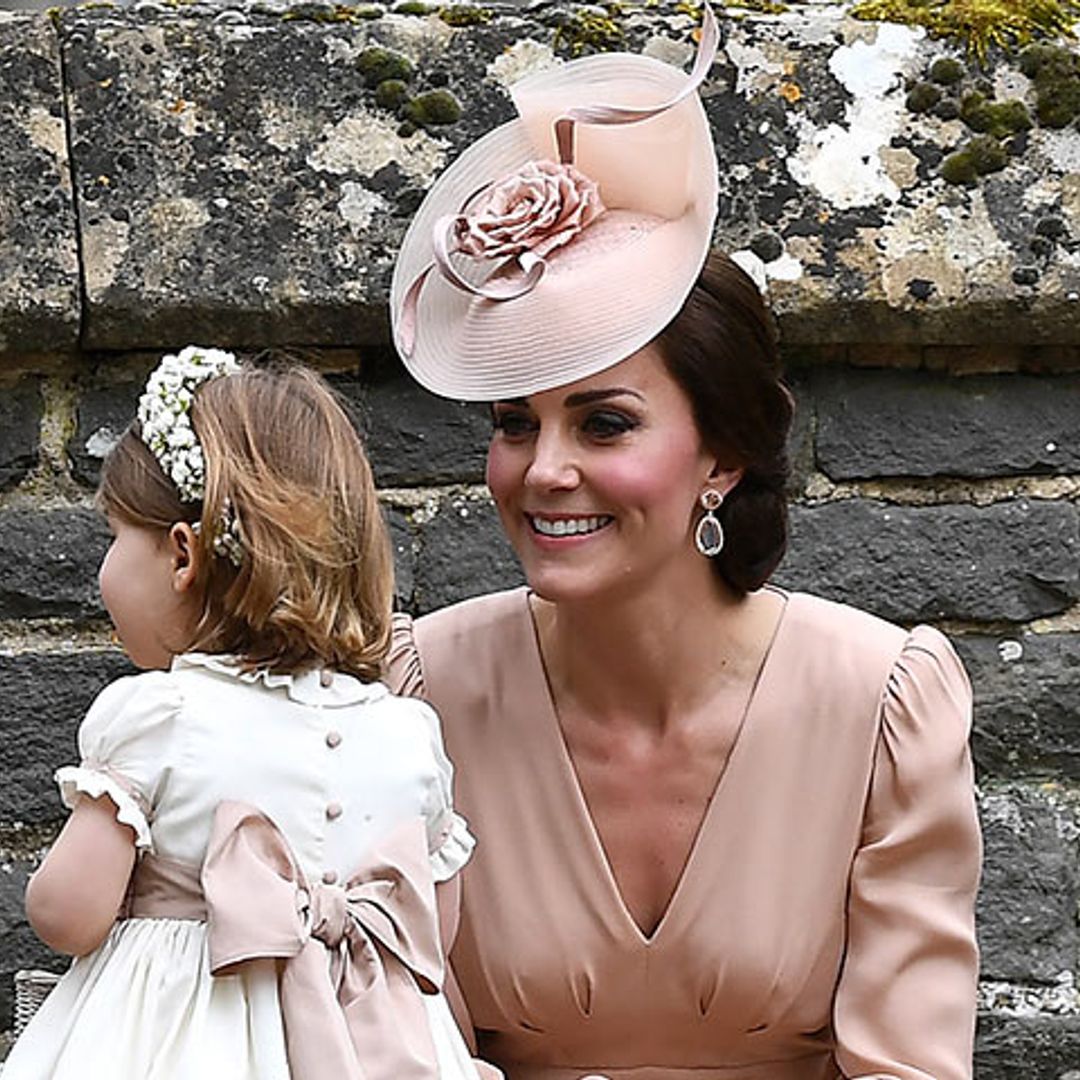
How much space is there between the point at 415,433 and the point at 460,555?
14 centimetres

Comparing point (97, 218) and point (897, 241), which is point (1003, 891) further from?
point (97, 218)

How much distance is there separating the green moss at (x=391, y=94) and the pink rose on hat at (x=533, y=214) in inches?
16.0

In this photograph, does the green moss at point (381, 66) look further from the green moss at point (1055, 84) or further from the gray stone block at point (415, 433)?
the green moss at point (1055, 84)

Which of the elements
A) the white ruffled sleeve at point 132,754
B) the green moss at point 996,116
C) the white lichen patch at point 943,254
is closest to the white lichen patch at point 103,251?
the white ruffled sleeve at point 132,754

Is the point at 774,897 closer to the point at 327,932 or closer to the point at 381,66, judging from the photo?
the point at 327,932

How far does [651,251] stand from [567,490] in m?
0.24

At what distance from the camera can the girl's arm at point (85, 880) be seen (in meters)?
2.14

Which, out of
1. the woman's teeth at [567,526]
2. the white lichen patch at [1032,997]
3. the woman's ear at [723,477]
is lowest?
the white lichen patch at [1032,997]

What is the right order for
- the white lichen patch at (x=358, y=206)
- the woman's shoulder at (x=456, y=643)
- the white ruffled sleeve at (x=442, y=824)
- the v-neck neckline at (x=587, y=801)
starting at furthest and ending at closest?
the white lichen patch at (x=358, y=206) < the woman's shoulder at (x=456, y=643) < the v-neck neckline at (x=587, y=801) < the white ruffled sleeve at (x=442, y=824)

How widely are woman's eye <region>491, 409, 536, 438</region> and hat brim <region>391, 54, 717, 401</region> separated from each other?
8cm

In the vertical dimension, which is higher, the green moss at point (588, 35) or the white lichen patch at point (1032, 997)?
the green moss at point (588, 35)

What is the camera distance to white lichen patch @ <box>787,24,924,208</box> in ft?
9.18

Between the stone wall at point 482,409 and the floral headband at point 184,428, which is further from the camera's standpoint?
the stone wall at point 482,409

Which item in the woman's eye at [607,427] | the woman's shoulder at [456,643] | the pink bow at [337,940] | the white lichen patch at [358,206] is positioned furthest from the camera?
the white lichen patch at [358,206]
